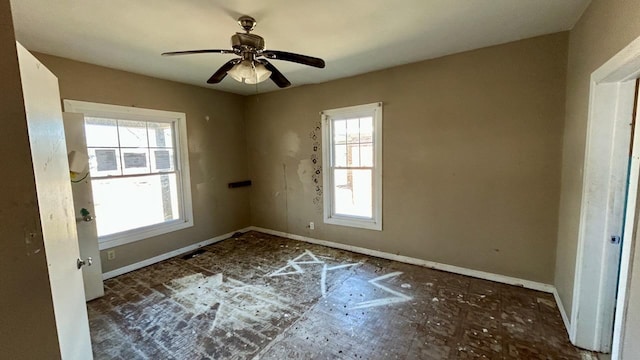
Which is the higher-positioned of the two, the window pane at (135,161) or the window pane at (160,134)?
the window pane at (160,134)

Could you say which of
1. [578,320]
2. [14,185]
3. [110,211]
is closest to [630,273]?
[578,320]

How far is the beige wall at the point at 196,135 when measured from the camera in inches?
118

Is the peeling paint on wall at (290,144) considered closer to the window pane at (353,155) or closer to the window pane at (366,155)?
the window pane at (353,155)

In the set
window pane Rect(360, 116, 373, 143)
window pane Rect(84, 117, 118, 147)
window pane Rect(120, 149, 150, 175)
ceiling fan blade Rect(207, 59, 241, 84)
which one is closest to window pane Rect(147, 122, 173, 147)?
window pane Rect(120, 149, 150, 175)

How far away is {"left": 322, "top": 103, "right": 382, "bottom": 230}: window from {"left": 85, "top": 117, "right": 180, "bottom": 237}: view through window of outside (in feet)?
7.50

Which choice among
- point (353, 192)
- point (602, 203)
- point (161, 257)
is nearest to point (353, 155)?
point (353, 192)

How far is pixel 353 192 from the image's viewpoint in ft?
12.9

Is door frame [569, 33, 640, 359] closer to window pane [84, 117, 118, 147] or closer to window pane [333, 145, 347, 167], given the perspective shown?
window pane [333, 145, 347, 167]

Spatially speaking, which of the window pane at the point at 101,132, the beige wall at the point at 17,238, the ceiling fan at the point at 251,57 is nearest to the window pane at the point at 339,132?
the ceiling fan at the point at 251,57

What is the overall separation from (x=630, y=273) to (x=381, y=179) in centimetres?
242

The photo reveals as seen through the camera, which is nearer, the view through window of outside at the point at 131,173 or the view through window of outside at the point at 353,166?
the view through window of outside at the point at 131,173

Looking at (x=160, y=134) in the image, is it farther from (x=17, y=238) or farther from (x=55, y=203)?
(x=17, y=238)

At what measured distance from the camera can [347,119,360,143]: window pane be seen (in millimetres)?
3768

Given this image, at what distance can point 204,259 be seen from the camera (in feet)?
12.1
